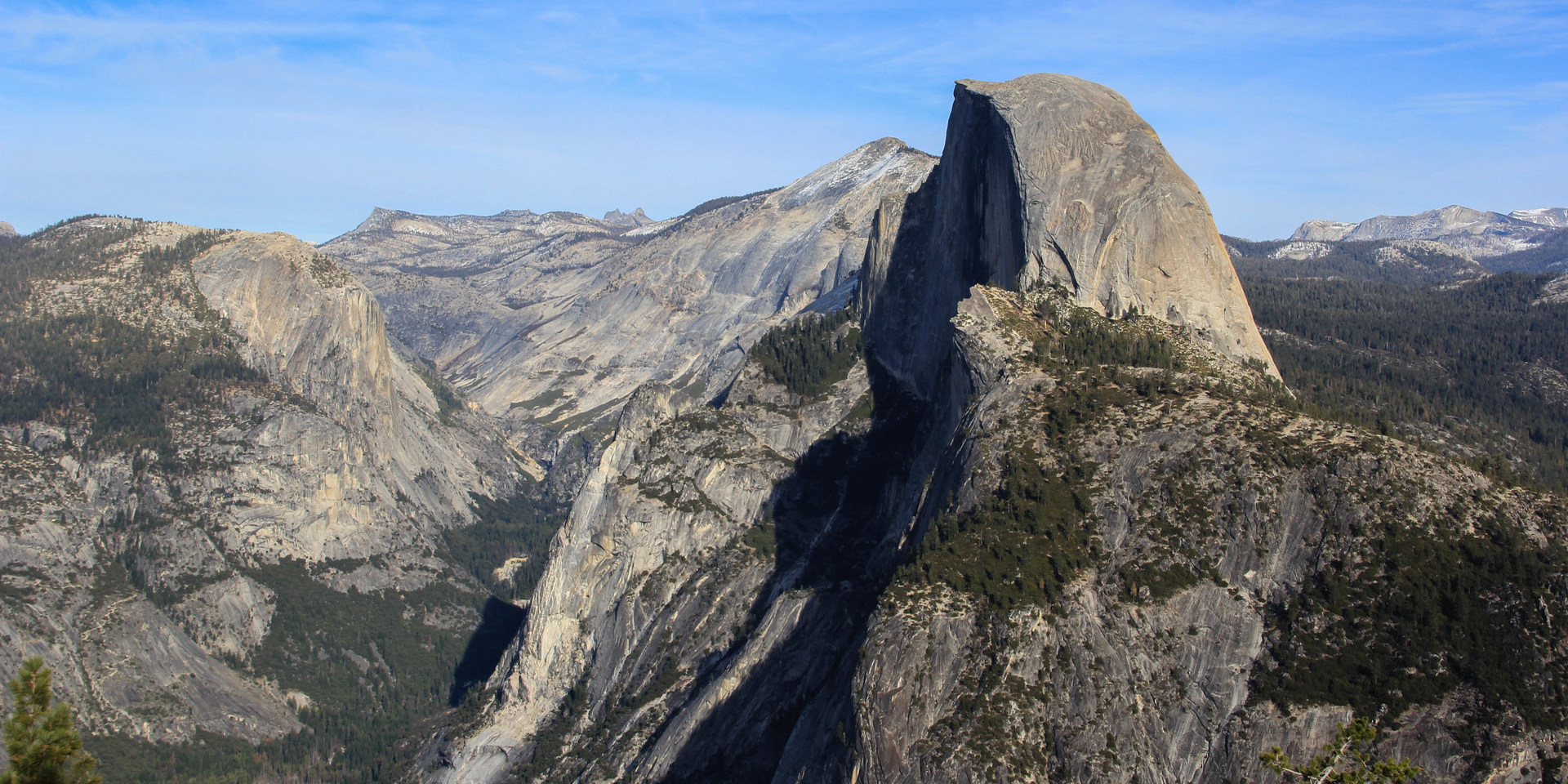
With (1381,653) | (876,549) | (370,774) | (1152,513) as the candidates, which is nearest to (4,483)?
(370,774)

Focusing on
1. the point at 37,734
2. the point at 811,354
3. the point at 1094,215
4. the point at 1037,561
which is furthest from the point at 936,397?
the point at 37,734

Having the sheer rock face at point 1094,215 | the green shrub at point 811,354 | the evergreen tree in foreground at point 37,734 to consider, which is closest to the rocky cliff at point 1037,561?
the sheer rock face at point 1094,215

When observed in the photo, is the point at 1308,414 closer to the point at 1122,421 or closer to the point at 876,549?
the point at 1122,421

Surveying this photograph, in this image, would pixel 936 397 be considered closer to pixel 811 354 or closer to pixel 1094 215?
pixel 1094 215

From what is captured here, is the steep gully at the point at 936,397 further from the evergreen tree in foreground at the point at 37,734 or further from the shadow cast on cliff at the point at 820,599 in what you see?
the evergreen tree in foreground at the point at 37,734

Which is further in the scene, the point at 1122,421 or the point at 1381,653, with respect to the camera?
the point at 1122,421

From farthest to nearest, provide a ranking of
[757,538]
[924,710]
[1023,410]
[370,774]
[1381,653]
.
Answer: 1. [370,774]
2. [757,538]
3. [1023,410]
4. [924,710]
5. [1381,653]
